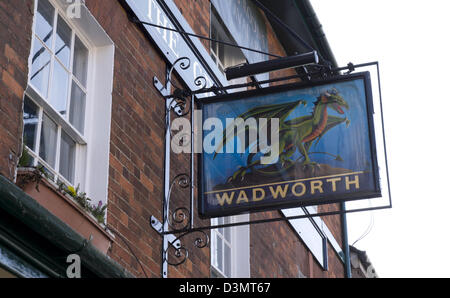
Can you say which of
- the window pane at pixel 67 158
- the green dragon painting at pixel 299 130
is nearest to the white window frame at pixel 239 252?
the green dragon painting at pixel 299 130

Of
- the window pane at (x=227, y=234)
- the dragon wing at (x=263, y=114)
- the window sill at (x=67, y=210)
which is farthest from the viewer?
the window pane at (x=227, y=234)

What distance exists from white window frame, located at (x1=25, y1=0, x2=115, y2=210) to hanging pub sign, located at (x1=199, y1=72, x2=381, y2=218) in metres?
0.83

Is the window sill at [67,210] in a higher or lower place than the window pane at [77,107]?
lower

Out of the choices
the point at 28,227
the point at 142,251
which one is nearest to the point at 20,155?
the point at 28,227

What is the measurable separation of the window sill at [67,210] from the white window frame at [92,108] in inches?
19.1

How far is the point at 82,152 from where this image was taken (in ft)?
23.2

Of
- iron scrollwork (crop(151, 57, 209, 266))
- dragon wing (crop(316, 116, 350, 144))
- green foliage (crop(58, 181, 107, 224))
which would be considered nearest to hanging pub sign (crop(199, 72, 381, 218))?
dragon wing (crop(316, 116, 350, 144))

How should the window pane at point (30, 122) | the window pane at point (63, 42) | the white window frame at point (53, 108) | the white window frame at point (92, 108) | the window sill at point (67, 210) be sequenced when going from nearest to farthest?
the window sill at point (67, 210) → the window pane at point (30, 122) → the white window frame at point (53, 108) → the white window frame at point (92, 108) → the window pane at point (63, 42)

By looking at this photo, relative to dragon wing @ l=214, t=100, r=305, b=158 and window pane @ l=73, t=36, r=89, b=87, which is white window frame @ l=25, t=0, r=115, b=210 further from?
dragon wing @ l=214, t=100, r=305, b=158

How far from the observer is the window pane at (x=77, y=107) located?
7.05 meters

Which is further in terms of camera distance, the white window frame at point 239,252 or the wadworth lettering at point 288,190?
the white window frame at point 239,252

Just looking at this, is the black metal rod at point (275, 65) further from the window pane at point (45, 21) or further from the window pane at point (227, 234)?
the window pane at point (227, 234)

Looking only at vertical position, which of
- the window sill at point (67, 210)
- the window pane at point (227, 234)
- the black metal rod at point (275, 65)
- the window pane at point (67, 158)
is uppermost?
the black metal rod at point (275, 65)

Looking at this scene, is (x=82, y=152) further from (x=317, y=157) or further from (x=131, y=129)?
(x=317, y=157)
